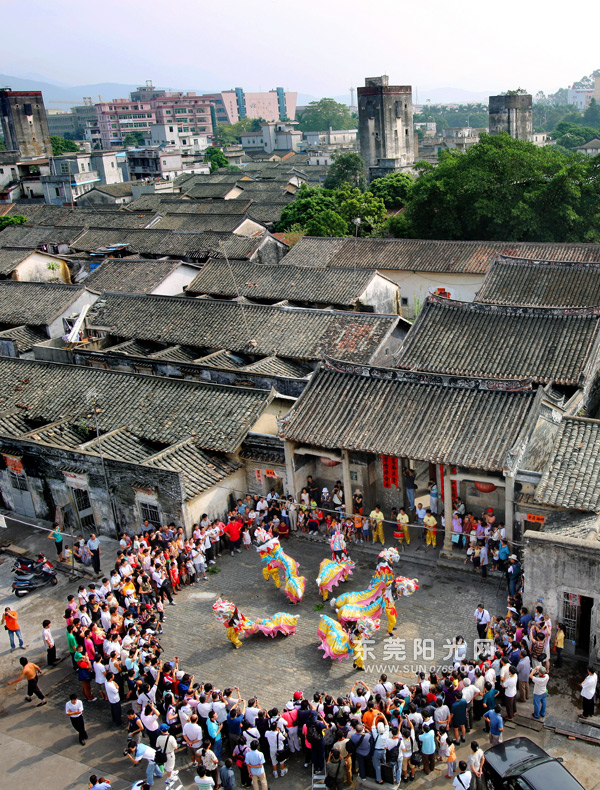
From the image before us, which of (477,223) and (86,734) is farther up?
(477,223)

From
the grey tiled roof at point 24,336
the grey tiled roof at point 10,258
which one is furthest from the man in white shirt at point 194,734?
the grey tiled roof at point 10,258

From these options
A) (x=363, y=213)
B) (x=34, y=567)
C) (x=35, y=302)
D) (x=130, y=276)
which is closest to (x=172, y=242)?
(x=130, y=276)

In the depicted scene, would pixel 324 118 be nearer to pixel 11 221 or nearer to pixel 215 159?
pixel 215 159

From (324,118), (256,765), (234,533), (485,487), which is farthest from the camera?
(324,118)

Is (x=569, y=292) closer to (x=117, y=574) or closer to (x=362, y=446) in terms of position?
(x=362, y=446)

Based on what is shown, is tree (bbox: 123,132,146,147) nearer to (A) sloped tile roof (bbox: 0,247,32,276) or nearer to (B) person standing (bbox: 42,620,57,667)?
(A) sloped tile roof (bbox: 0,247,32,276)

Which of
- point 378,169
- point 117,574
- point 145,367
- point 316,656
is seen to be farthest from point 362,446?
point 378,169
